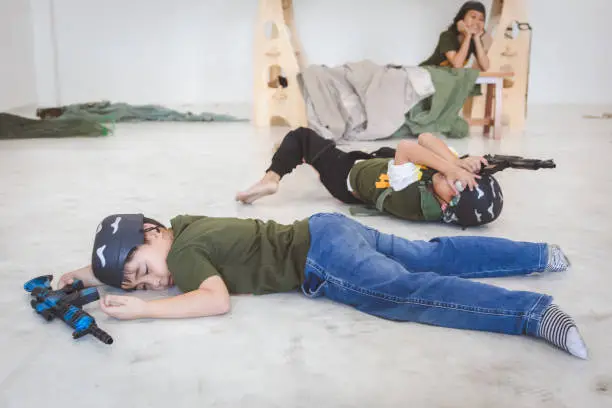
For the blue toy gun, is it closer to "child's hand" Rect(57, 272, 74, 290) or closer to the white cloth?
"child's hand" Rect(57, 272, 74, 290)

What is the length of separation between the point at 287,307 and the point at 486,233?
70 cm

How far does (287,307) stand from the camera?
121 centimetres

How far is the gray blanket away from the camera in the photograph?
11.2 feet

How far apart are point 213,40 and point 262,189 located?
326 centimetres

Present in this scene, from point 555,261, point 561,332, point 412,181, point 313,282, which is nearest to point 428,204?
point 412,181

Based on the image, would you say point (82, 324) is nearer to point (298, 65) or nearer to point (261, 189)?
point (261, 189)

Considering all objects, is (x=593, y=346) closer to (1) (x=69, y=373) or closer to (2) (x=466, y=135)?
(1) (x=69, y=373)

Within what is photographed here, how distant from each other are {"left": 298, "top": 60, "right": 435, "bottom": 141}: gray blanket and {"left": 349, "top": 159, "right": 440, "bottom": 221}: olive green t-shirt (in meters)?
1.49

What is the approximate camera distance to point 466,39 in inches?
141

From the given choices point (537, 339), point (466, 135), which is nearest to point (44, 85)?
point (466, 135)

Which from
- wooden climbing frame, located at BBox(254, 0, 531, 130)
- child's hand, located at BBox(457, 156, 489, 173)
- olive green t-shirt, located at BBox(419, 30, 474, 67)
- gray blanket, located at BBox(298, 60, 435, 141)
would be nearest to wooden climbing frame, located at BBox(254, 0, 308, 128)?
wooden climbing frame, located at BBox(254, 0, 531, 130)

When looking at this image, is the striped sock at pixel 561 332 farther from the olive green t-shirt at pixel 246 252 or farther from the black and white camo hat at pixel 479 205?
the black and white camo hat at pixel 479 205

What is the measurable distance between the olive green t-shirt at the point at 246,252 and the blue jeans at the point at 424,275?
1.3 inches

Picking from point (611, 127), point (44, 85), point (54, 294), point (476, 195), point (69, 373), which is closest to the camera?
point (69, 373)
